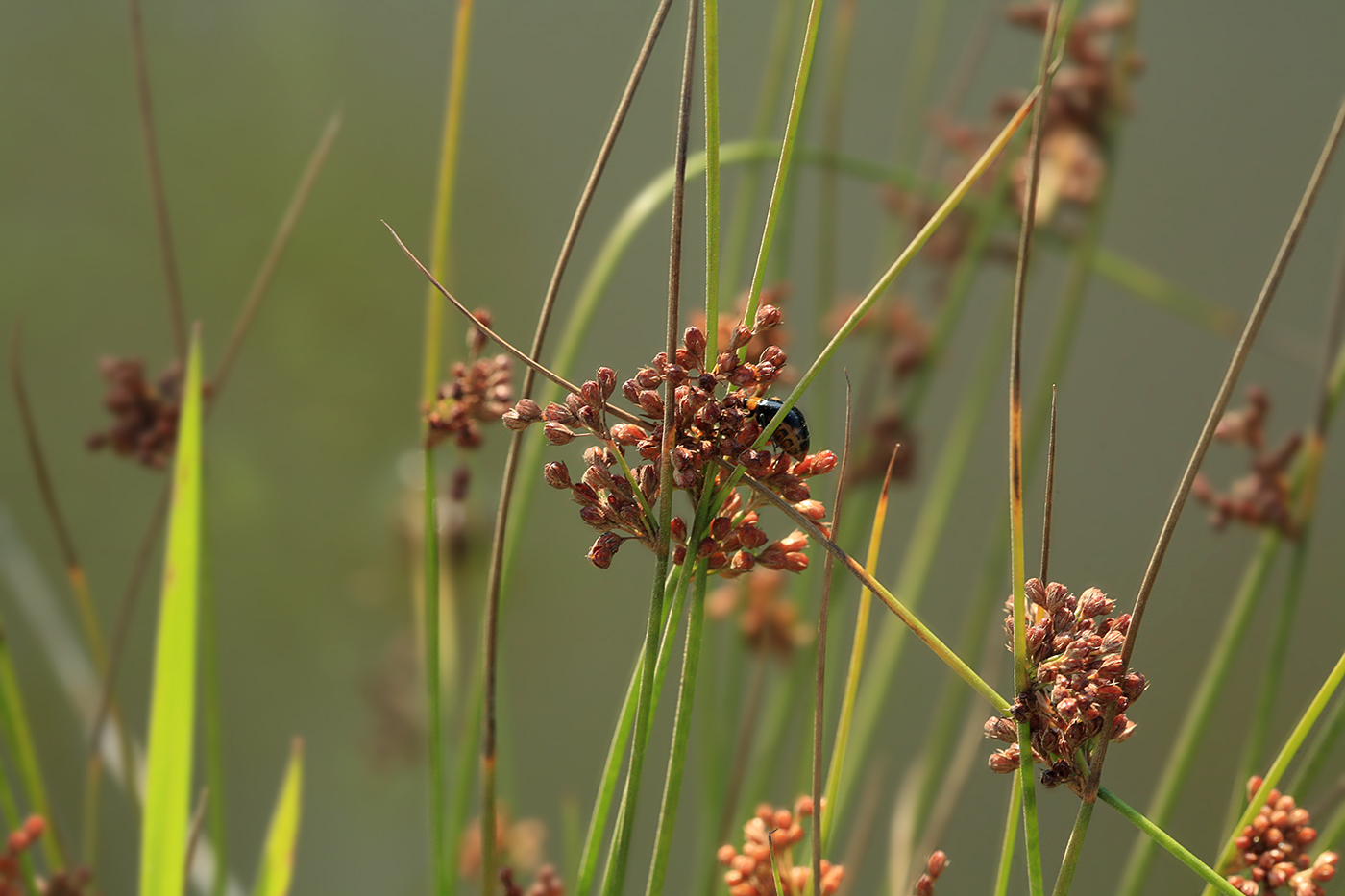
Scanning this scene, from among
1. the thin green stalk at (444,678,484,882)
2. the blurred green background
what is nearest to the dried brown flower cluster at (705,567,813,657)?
the thin green stalk at (444,678,484,882)

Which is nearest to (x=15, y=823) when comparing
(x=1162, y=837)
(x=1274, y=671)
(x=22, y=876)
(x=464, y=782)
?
(x=22, y=876)

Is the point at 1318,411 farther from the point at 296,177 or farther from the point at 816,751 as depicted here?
the point at 296,177

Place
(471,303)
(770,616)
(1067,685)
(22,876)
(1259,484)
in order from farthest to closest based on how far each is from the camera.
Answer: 1. (471,303)
2. (770,616)
3. (1259,484)
4. (22,876)
5. (1067,685)

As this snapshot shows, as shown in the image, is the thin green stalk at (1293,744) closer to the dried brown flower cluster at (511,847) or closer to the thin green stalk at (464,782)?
the thin green stalk at (464,782)

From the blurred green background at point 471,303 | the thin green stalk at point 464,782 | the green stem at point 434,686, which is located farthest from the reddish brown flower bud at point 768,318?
the blurred green background at point 471,303

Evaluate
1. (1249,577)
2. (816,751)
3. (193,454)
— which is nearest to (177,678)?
(193,454)

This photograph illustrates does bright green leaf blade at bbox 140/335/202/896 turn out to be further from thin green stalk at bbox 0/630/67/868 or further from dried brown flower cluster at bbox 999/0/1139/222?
dried brown flower cluster at bbox 999/0/1139/222

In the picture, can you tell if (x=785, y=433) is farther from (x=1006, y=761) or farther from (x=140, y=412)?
(x=140, y=412)
